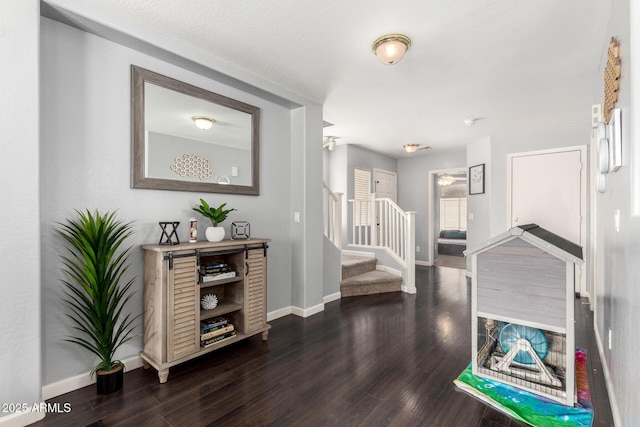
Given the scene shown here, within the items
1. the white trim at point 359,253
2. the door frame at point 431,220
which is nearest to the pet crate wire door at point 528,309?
the white trim at point 359,253

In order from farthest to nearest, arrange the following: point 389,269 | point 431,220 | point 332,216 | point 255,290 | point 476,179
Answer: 1. point 431,220
2. point 476,179
3. point 389,269
4. point 332,216
5. point 255,290

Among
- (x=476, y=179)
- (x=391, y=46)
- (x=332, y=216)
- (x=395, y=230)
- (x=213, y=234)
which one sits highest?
(x=391, y=46)

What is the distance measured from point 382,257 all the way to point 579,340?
106 inches

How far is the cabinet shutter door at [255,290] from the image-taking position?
2.72 m

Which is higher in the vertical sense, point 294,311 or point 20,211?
point 20,211

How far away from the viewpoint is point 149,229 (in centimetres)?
245

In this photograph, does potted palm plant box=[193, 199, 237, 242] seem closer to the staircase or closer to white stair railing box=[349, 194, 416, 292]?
the staircase

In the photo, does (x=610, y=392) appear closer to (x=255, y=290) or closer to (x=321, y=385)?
(x=321, y=385)

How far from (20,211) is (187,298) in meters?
1.12

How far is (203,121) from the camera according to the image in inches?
110

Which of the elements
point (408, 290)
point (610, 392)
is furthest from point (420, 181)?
point (610, 392)

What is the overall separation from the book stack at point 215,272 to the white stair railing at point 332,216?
1906mm

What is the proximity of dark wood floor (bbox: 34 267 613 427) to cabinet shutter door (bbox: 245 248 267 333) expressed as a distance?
0.24 metres

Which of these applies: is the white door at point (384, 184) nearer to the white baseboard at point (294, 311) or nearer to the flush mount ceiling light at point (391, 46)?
the white baseboard at point (294, 311)
